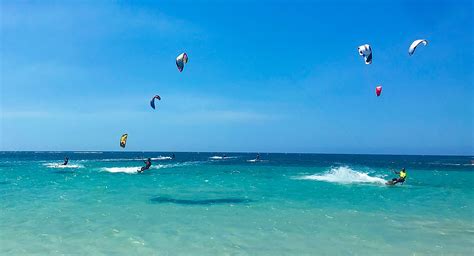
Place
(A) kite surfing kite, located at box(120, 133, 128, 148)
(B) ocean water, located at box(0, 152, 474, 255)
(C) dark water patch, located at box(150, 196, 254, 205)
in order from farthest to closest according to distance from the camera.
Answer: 1. (A) kite surfing kite, located at box(120, 133, 128, 148)
2. (C) dark water patch, located at box(150, 196, 254, 205)
3. (B) ocean water, located at box(0, 152, 474, 255)

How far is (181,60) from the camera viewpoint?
2094 cm

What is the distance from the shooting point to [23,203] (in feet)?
61.7

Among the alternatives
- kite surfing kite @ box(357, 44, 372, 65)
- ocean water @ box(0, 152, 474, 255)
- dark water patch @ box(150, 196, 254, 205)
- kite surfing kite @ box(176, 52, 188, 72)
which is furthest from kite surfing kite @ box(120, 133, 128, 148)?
kite surfing kite @ box(357, 44, 372, 65)

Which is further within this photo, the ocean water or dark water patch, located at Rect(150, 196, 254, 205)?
dark water patch, located at Rect(150, 196, 254, 205)

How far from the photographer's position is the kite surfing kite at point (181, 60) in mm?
20297

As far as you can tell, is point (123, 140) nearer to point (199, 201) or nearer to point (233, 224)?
point (199, 201)

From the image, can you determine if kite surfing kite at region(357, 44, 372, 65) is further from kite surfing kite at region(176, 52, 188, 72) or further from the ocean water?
kite surfing kite at region(176, 52, 188, 72)

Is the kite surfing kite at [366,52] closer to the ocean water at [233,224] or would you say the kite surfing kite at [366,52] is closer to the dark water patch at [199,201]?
the ocean water at [233,224]

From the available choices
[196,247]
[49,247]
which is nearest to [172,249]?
[196,247]

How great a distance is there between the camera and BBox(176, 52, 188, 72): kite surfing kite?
20.3 m

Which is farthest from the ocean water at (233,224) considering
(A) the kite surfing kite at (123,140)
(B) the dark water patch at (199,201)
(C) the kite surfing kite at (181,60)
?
(C) the kite surfing kite at (181,60)

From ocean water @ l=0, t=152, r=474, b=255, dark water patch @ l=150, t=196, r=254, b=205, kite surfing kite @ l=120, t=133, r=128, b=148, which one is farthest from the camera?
kite surfing kite @ l=120, t=133, r=128, b=148

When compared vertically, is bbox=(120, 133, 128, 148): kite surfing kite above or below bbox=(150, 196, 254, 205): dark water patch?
above

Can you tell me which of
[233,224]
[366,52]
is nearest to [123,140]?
[233,224]
